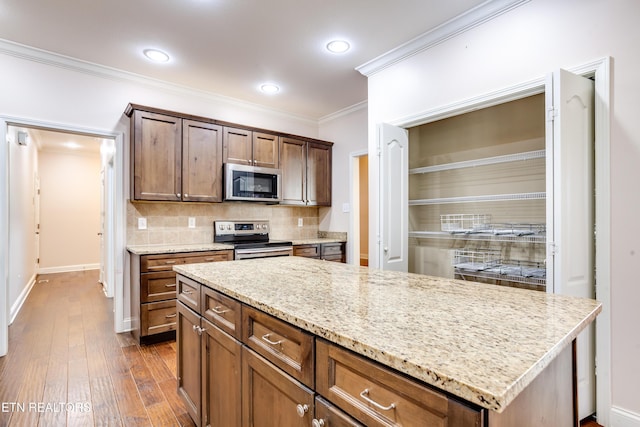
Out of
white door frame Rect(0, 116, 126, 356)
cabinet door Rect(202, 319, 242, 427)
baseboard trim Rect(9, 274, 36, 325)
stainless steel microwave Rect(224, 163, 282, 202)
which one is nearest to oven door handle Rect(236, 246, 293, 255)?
stainless steel microwave Rect(224, 163, 282, 202)

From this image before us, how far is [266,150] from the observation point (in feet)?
13.3

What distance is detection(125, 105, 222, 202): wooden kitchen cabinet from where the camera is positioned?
3152 mm

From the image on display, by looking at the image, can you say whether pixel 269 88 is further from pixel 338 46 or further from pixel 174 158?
pixel 174 158

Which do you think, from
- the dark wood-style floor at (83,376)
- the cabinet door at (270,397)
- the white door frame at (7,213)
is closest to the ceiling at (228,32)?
the white door frame at (7,213)

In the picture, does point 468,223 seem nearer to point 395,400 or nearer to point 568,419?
point 568,419

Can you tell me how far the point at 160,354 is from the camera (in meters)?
2.82

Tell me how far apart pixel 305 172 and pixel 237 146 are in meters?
1.03

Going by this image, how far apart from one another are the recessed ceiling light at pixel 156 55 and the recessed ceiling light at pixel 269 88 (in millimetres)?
1021

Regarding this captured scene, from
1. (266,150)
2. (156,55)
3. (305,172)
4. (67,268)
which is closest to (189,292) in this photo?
(156,55)

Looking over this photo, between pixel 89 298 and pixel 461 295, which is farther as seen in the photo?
pixel 89 298

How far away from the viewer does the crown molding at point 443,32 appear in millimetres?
2234

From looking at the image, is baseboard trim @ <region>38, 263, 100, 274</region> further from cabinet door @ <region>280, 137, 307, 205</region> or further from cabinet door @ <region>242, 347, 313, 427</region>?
cabinet door @ <region>242, 347, 313, 427</region>

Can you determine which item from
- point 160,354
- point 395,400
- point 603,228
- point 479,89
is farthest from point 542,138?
point 160,354

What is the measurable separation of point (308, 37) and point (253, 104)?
1753 mm
